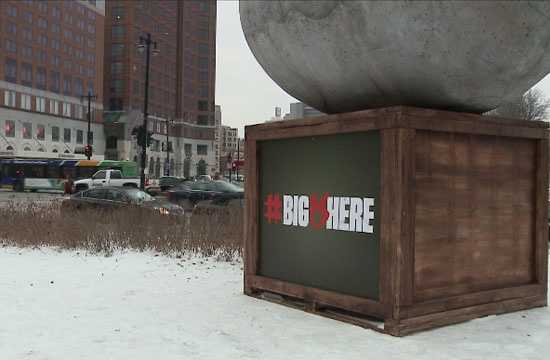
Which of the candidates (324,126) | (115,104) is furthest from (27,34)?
(324,126)

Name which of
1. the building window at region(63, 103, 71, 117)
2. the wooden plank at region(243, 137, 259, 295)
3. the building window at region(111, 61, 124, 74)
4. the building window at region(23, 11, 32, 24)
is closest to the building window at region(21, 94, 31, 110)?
the building window at region(63, 103, 71, 117)

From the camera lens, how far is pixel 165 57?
10312 cm

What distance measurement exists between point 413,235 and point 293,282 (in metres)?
1.63

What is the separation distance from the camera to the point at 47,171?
42.6 metres

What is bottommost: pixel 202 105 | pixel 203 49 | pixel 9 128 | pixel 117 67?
pixel 9 128

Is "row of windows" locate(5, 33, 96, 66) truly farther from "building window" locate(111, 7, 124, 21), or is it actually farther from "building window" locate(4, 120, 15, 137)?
"building window" locate(111, 7, 124, 21)

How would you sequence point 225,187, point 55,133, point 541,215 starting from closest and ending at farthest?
point 541,215 → point 225,187 → point 55,133

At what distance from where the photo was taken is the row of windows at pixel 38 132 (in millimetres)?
71338

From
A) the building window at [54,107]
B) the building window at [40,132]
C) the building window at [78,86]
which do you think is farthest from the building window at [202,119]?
the building window at [40,132]

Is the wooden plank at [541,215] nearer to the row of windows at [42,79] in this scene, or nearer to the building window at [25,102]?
the row of windows at [42,79]

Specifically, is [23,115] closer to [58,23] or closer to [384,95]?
[58,23]

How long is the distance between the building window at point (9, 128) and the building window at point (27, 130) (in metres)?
2.03

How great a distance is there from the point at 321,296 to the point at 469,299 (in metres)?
1.41

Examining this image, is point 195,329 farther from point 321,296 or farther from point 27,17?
point 27,17
